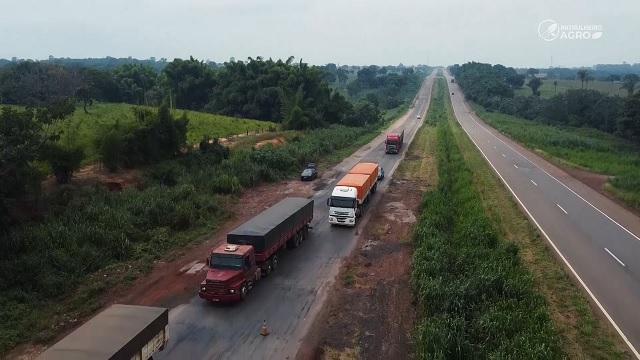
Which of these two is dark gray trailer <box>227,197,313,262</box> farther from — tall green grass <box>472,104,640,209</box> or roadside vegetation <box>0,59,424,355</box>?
tall green grass <box>472,104,640,209</box>

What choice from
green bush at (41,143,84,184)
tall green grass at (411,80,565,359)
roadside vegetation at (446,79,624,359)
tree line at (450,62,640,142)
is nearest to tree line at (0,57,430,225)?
green bush at (41,143,84,184)

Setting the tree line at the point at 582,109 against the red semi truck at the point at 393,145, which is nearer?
the red semi truck at the point at 393,145

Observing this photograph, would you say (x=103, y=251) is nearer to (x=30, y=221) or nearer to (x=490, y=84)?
(x=30, y=221)

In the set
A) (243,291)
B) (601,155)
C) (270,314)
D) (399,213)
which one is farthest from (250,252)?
(601,155)

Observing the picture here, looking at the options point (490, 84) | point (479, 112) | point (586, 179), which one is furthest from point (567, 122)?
point (586, 179)


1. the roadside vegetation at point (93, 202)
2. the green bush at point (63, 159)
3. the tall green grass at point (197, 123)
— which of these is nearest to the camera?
the roadside vegetation at point (93, 202)

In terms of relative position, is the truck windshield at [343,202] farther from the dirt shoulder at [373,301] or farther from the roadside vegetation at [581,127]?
the roadside vegetation at [581,127]

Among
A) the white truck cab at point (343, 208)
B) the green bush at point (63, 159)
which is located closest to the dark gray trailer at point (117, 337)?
the white truck cab at point (343, 208)
